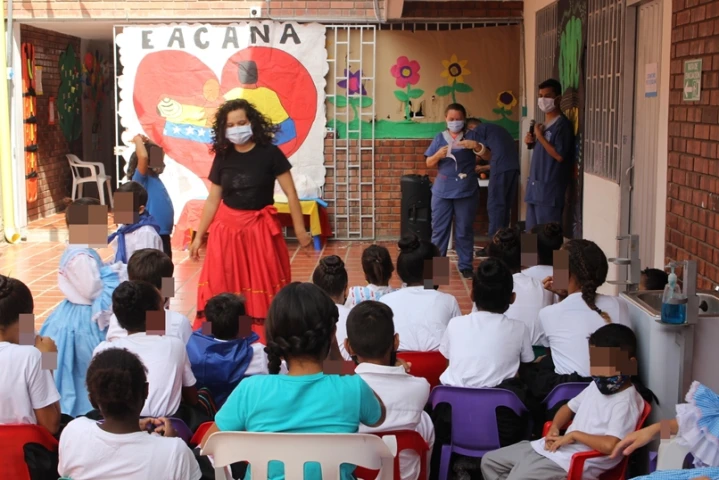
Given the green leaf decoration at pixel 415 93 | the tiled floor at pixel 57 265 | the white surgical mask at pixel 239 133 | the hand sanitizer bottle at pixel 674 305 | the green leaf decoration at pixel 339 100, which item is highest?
the green leaf decoration at pixel 415 93

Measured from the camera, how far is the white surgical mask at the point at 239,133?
5531 millimetres

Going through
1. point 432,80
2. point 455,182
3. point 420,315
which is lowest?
point 420,315

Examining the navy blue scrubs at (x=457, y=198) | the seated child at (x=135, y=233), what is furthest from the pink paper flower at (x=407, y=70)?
the seated child at (x=135, y=233)

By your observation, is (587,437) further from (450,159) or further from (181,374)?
(450,159)

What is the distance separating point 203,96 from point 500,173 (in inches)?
138

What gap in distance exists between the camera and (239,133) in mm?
5535

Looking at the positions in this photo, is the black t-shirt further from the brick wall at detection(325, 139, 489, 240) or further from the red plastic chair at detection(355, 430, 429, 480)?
the brick wall at detection(325, 139, 489, 240)

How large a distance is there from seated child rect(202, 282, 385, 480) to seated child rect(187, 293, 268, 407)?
Answer: 1189 mm

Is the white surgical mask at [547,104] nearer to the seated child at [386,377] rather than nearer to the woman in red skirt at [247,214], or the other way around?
the woman in red skirt at [247,214]

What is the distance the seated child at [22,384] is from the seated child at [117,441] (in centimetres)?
56

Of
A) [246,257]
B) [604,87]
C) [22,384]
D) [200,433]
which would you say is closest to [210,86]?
[604,87]

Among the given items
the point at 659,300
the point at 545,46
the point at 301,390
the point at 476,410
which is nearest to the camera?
the point at 301,390

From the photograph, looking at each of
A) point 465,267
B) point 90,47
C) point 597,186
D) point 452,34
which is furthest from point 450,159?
point 90,47

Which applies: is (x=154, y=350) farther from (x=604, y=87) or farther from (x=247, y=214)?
(x=604, y=87)
